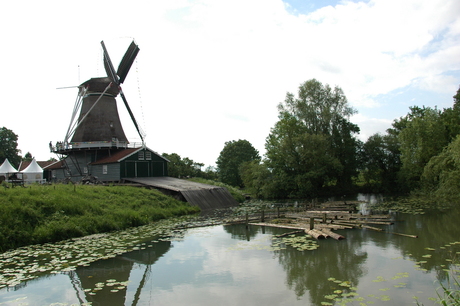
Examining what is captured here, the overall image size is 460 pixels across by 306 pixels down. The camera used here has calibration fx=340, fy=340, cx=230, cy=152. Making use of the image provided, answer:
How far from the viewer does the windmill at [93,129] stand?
108ft

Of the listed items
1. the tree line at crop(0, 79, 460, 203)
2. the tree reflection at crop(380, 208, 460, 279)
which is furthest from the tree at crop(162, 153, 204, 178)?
the tree reflection at crop(380, 208, 460, 279)

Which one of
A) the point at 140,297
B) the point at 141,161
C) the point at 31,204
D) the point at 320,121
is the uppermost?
the point at 320,121

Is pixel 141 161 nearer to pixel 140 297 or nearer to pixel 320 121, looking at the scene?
pixel 320 121

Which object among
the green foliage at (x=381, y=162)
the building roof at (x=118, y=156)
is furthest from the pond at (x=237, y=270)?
the green foliage at (x=381, y=162)

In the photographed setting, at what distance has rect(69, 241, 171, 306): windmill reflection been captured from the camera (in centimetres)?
834

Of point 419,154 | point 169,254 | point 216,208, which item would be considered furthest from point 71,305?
point 419,154

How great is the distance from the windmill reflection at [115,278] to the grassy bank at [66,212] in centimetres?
448

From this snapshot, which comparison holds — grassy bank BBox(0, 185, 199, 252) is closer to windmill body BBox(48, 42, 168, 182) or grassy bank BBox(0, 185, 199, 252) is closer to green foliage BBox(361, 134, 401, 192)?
windmill body BBox(48, 42, 168, 182)

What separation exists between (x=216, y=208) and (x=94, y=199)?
11.6 meters

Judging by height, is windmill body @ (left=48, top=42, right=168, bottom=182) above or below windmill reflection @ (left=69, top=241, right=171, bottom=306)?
above

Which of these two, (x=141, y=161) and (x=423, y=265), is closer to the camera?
(x=423, y=265)

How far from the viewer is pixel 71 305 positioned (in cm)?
784

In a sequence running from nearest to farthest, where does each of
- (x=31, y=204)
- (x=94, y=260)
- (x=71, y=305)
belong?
(x=71, y=305) < (x=94, y=260) < (x=31, y=204)

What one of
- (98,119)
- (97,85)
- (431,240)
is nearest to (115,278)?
(431,240)
